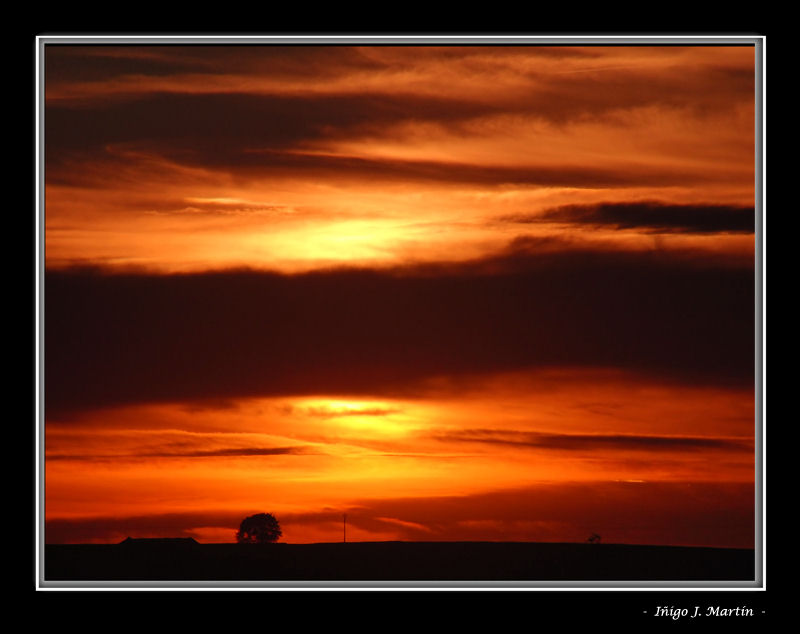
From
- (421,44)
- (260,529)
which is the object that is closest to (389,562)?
(260,529)

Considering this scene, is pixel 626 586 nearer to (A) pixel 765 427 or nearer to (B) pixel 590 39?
(A) pixel 765 427

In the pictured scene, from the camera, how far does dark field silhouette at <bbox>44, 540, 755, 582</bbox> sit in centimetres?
1104

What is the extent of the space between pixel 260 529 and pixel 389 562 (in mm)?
1214

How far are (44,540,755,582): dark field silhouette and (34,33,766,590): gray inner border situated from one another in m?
0.20

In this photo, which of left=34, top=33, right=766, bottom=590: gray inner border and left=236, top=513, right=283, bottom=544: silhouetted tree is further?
left=236, top=513, right=283, bottom=544: silhouetted tree

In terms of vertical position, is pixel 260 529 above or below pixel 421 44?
below

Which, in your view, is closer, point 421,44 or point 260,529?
point 421,44

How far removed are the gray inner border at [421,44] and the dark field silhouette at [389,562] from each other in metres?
0.20

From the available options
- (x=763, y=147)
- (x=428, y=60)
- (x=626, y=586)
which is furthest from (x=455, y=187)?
(x=626, y=586)

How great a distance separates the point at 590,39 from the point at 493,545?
170 inches

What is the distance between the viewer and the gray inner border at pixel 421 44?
34.8ft

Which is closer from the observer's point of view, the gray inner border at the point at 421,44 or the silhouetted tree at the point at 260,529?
the gray inner border at the point at 421,44

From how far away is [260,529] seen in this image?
11.8 meters

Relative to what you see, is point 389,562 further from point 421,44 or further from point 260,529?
point 421,44
